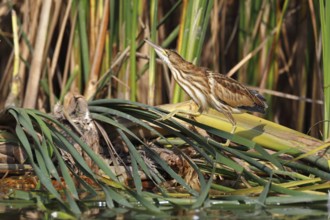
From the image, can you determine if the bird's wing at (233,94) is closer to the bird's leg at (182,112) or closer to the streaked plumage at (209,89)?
the streaked plumage at (209,89)

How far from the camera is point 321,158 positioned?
12.9 feet

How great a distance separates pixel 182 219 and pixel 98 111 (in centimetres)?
104

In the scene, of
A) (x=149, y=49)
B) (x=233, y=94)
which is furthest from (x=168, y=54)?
(x=149, y=49)

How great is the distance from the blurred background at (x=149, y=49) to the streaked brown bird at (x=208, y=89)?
0.28 m

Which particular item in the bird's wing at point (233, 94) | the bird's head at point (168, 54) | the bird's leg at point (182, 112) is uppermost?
the bird's head at point (168, 54)

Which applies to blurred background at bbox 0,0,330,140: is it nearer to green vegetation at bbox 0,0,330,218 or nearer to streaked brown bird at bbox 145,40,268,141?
green vegetation at bbox 0,0,330,218

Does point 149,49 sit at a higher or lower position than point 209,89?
higher

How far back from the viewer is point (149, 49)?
4980mm

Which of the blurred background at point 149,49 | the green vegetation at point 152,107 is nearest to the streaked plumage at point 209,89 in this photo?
the green vegetation at point 152,107

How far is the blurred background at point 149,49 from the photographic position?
15.5 feet

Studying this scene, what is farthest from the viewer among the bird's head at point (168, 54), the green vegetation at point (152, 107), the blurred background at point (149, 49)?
the blurred background at point (149, 49)

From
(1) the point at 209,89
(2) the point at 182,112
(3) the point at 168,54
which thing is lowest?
(2) the point at 182,112

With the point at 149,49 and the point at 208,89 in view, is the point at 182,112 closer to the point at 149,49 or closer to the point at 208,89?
the point at 208,89

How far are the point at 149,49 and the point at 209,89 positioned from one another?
0.87 m
